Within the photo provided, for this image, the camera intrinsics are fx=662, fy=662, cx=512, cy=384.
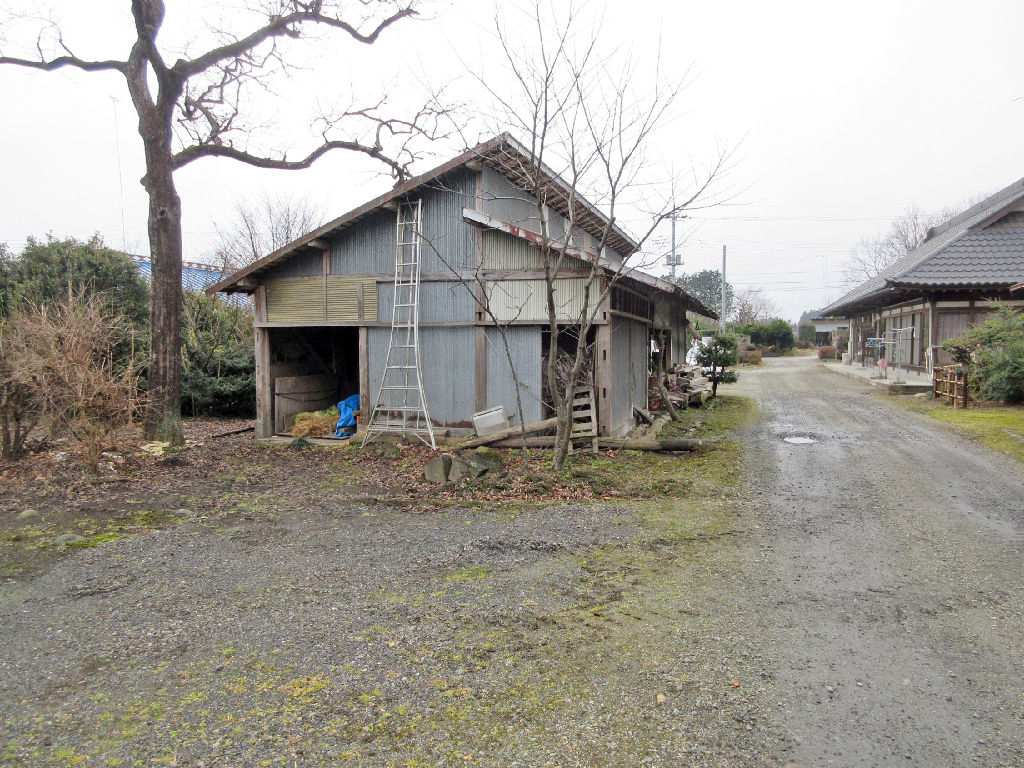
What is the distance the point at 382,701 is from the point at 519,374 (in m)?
7.77

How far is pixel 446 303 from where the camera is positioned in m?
11.2

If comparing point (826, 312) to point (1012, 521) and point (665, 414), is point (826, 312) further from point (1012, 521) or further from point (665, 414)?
point (1012, 521)

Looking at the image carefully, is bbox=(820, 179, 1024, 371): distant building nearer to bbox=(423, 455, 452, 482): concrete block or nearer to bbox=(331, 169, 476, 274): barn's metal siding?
bbox=(331, 169, 476, 274): barn's metal siding

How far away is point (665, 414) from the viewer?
14508 mm

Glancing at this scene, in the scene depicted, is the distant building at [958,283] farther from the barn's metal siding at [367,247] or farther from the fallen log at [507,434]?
the barn's metal siding at [367,247]

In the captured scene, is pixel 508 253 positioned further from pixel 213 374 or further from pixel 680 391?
pixel 213 374

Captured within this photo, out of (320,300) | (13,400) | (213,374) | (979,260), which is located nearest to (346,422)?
(320,300)

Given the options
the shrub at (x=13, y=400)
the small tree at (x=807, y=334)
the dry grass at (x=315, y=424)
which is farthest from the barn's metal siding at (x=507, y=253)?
the small tree at (x=807, y=334)

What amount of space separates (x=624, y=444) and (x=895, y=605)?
6012 mm

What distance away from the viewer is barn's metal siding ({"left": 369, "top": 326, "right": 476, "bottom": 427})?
11.1 metres

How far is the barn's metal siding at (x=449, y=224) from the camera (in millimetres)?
10891

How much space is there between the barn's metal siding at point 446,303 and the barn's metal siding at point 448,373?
0.61 ft

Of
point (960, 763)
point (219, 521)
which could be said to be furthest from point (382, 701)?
point (219, 521)

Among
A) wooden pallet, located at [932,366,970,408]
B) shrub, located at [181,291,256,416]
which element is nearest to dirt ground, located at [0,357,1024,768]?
wooden pallet, located at [932,366,970,408]
